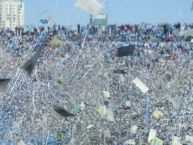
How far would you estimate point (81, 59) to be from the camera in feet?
45.3

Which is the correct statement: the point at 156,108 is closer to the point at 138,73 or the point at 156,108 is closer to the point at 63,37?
the point at 138,73

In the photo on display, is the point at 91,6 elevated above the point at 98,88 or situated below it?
above

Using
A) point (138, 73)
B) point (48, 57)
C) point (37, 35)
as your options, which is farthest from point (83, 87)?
point (37, 35)

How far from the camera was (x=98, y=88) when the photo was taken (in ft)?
32.8

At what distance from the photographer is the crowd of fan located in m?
7.24

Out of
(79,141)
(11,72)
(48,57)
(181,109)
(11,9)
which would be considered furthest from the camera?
(11,9)

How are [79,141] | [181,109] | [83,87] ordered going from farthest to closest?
[83,87]
[181,109]
[79,141]

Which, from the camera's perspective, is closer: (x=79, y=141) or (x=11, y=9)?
(x=79, y=141)

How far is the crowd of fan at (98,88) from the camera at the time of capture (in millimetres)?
7242

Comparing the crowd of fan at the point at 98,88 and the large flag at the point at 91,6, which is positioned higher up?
the large flag at the point at 91,6

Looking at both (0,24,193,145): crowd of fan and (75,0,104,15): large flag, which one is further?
(0,24,193,145): crowd of fan

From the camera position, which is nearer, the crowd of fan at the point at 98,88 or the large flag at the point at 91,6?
the large flag at the point at 91,6

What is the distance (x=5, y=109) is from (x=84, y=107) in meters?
1.45

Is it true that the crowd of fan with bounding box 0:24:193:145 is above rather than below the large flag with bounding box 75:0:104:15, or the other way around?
below
